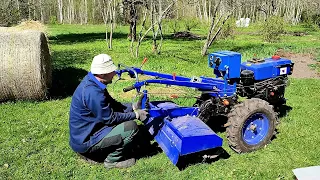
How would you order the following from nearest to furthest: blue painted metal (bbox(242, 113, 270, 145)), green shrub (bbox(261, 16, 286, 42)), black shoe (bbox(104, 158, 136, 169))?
black shoe (bbox(104, 158, 136, 169))
blue painted metal (bbox(242, 113, 270, 145))
green shrub (bbox(261, 16, 286, 42))

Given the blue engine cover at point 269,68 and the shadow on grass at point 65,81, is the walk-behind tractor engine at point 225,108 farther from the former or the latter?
the shadow on grass at point 65,81

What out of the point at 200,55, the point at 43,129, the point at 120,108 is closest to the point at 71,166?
the point at 120,108

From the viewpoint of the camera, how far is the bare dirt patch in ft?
36.9

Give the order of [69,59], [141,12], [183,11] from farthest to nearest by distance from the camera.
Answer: [183,11] < [141,12] < [69,59]

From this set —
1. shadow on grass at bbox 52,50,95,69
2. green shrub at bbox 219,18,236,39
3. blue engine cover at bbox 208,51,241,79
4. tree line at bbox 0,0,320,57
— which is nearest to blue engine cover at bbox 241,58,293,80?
blue engine cover at bbox 208,51,241,79

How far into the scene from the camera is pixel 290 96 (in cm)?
857

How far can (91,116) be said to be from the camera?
15.8 ft

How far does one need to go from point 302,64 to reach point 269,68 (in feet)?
25.0

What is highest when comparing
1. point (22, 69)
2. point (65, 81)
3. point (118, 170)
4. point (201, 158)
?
point (22, 69)

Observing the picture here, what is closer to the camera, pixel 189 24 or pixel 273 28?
pixel 273 28

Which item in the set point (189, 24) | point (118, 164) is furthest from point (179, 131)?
point (189, 24)

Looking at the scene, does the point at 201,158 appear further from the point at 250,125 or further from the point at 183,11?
the point at 183,11

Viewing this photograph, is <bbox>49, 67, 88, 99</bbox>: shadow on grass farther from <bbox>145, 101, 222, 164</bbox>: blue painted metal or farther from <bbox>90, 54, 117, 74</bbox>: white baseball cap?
<bbox>90, 54, 117, 74</bbox>: white baseball cap

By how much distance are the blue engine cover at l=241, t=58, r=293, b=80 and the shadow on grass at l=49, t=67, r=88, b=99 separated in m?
4.99
